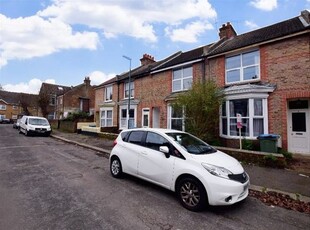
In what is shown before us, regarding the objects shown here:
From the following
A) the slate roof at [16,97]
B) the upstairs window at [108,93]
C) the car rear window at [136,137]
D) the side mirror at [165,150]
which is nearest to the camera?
the side mirror at [165,150]

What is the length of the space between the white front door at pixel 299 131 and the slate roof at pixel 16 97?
57.3 meters

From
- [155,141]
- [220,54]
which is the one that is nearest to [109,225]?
[155,141]

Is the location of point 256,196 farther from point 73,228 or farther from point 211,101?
point 211,101

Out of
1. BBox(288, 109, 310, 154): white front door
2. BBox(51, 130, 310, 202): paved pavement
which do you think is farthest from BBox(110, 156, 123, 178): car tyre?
BBox(288, 109, 310, 154): white front door

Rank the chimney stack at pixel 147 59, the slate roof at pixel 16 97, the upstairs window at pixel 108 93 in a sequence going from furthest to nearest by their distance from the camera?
the slate roof at pixel 16 97, the chimney stack at pixel 147 59, the upstairs window at pixel 108 93

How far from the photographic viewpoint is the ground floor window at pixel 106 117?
72.2 ft

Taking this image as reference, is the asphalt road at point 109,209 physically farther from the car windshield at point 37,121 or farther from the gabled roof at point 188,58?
the car windshield at point 37,121

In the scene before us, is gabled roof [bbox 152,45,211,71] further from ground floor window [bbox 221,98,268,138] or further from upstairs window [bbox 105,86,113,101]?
upstairs window [bbox 105,86,113,101]

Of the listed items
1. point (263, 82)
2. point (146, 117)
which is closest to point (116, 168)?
point (263, 82)

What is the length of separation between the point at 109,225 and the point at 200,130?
25.9ft

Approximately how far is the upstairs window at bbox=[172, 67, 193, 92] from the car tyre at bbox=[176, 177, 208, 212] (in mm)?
10419

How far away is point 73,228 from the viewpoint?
11.8 ft

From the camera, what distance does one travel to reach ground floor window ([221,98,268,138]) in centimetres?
1078

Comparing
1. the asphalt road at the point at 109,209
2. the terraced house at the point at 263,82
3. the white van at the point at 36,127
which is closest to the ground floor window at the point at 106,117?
the white van at the point at 36,127
